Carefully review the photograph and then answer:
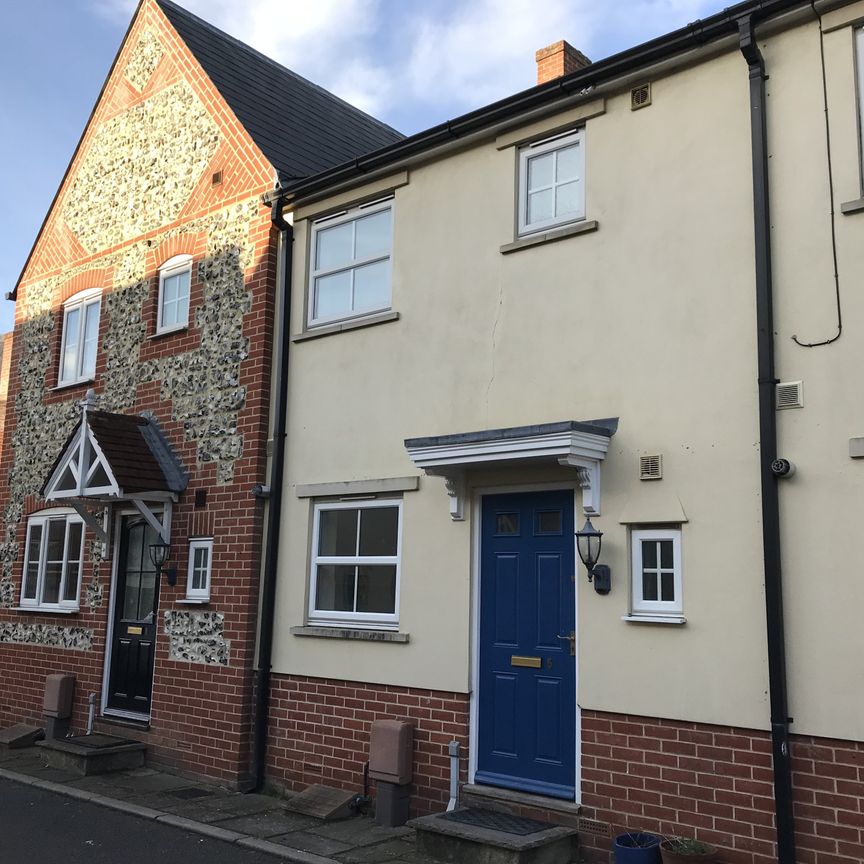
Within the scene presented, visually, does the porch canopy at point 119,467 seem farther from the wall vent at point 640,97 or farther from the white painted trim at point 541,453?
the wall vent at point 640,97

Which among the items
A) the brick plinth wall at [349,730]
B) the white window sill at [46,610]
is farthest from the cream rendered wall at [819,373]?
the white window sill at [46,610]

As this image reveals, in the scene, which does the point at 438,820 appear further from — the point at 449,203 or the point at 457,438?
the point at 449,203

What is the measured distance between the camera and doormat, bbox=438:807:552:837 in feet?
22.9

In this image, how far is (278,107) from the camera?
1271cm

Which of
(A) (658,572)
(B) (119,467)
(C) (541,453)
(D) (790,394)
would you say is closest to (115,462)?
(B) (119,467)

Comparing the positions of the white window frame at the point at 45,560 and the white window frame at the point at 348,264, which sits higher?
the white window frame at the point at 348,264

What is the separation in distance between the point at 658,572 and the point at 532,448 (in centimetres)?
132

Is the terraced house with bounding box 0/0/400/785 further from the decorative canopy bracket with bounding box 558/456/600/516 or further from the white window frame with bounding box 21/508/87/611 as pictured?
the decorative canopy bracket with bounding box 558/456/600/516

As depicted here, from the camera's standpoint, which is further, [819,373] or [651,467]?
[651,467]

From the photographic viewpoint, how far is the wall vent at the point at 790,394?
21.2ft

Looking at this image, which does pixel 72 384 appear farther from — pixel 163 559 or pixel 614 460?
pixel 614 460

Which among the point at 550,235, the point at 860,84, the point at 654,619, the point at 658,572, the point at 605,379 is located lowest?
the point at 654,619

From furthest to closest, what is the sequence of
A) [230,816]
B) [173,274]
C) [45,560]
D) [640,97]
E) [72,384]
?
[72,384]
[45,560]
[173,274]
[230,816]
[640,97]

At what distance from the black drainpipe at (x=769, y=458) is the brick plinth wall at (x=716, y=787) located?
0.32 ft
